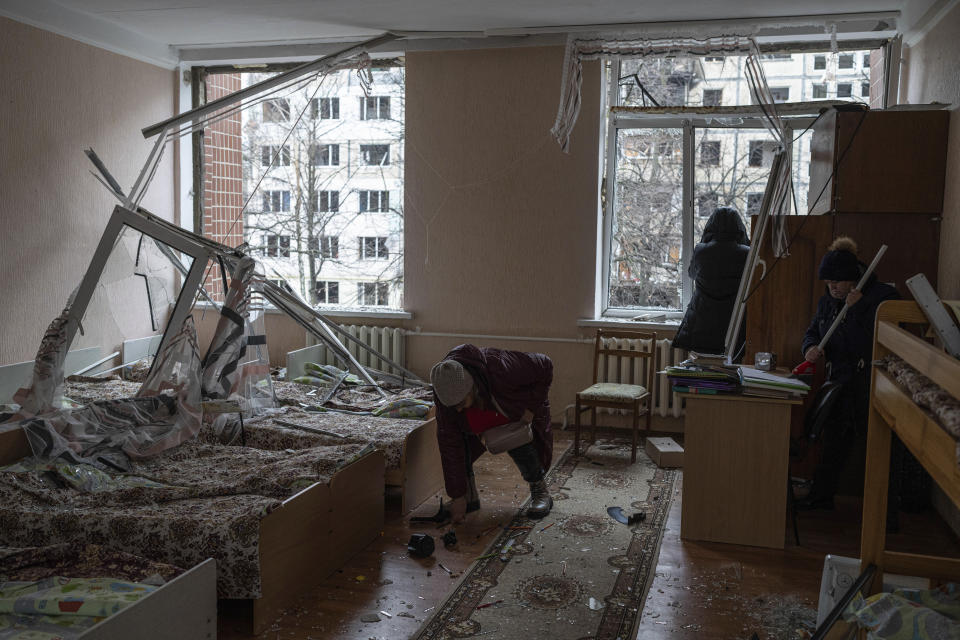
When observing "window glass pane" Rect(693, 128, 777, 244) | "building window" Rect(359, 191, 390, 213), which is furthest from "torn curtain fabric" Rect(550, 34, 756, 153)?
"building window" Rect(359, 191, 390, 213)

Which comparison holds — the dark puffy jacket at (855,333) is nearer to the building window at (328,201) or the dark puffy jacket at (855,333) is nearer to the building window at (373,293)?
the building window at (373,293)

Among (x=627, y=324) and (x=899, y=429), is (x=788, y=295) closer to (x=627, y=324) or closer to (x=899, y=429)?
(x=627, y=324)

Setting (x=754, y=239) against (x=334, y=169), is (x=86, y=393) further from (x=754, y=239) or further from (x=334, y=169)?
(x=754, y=239)

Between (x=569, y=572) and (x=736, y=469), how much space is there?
0.90 m

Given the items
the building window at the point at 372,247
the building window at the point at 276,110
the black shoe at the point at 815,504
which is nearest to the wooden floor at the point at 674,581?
the black shoe at the point at 815,504

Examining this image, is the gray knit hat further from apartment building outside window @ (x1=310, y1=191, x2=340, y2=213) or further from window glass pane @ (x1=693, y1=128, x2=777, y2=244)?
apartment building outside window @ (x1=310, y1=191, x2=340, y2=213)

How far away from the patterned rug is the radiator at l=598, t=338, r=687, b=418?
0.97 meters

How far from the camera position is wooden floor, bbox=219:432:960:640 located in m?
2.81

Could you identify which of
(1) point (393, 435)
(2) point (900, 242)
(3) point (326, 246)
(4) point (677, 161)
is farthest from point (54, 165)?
(2) point (900, 242)

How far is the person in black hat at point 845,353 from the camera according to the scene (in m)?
3.79

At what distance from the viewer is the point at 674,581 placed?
3.18 metres

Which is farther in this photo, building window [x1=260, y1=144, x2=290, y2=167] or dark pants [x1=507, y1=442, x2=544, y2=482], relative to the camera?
building window [x1=260, y1=144, x2=290, y2=167]

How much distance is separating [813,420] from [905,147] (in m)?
1.52

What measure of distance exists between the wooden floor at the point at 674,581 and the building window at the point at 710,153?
2.46 m
